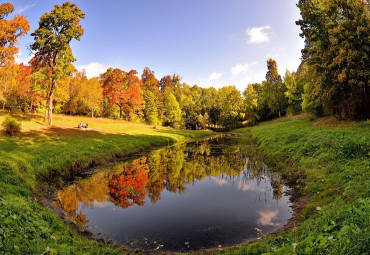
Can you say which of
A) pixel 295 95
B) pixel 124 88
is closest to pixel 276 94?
pixel 295 95

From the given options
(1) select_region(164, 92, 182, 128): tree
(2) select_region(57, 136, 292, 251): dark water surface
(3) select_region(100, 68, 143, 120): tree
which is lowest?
(2) select_region(57, 136, 292, 251): dark water surface

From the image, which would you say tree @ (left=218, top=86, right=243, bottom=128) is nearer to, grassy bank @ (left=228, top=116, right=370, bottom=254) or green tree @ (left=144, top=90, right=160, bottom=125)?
green tree @ (left=144, top=90, right=160, bottom=125)

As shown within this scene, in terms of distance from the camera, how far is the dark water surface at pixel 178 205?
29.5 ft

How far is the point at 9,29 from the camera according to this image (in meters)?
28.8

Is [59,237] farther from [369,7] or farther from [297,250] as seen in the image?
[369,7]

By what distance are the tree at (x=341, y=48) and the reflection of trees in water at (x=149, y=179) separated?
14.9m

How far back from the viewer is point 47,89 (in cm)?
3444

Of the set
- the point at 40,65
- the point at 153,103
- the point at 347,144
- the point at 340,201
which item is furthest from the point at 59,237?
the point at 153,103

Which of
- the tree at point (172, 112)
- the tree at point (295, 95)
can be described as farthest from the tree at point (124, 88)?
the tree at point (295, 95)

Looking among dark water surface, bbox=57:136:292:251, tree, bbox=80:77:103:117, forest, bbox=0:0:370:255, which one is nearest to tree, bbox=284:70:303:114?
forest, bbox=0:0:370:255

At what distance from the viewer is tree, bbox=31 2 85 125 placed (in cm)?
3102

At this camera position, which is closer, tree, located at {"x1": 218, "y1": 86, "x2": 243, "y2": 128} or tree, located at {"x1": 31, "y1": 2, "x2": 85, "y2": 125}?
tree, located at {"x1": 31, "y1": 2, "x2": 85, "y2": 125}

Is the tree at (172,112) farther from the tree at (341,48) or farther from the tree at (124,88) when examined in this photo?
the tree at (341,48)

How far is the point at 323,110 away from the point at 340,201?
133 ft
